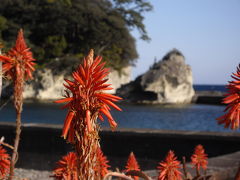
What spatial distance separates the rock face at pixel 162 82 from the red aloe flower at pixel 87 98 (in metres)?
47.4

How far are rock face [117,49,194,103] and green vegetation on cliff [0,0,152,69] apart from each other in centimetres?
558

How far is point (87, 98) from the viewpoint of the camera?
0.79m

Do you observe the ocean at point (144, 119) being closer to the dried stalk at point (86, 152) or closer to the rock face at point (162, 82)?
the rock face at point (162, 82)

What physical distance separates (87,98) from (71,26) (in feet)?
146

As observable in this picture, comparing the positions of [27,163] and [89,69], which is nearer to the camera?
[89,69]

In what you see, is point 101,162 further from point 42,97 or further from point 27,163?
point 42,97

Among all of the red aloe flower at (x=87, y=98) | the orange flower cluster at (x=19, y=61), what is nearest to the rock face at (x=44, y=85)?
the orange flower cluster at (x=19, y=61)

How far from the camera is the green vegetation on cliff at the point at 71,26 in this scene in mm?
42250

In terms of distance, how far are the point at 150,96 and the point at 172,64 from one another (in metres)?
5.45

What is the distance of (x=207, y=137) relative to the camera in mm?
6055

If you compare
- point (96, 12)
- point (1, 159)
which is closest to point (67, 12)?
point (96, 12)

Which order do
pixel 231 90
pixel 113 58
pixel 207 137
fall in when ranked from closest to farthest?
pixel 231 90, pixel 207 137, pixel 113 58

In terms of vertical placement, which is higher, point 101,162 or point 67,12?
point 67,12

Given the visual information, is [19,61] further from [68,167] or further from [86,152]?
[86,152]
